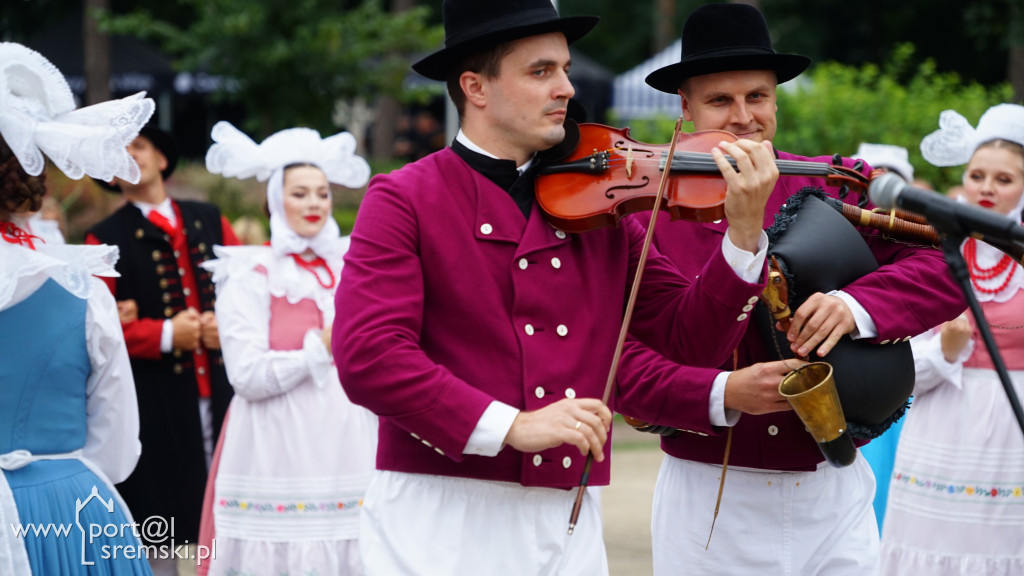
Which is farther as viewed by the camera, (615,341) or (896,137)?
(896,137)

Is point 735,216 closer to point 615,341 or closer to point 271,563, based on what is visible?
point 615,341

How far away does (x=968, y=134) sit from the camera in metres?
5.33

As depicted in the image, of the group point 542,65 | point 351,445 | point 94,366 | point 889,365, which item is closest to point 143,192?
point 351,445

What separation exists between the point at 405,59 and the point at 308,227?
37.1 feet

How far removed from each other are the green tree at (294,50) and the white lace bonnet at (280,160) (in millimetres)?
9159

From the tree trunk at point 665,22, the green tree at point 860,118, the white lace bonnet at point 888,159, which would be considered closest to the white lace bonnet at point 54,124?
the white lace bonnet at point 888,159

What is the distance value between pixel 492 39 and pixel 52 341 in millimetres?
1690

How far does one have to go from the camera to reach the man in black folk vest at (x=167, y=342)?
19.4 feet

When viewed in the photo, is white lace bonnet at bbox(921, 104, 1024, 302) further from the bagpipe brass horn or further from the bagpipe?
the bagpipe brass horn

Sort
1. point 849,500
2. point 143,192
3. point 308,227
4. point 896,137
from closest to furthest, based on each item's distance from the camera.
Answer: point 849,500
point 308,227
point 143,192
point 896,137

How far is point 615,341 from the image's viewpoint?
118 inches

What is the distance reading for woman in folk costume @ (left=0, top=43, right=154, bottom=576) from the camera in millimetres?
3521

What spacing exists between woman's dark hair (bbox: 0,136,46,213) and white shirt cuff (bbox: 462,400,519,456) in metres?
1.83

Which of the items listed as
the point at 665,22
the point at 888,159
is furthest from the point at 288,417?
the point at 665,22
